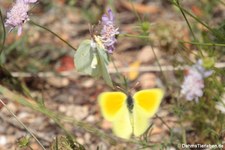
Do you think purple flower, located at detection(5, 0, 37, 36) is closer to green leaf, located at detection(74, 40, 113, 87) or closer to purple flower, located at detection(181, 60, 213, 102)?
green leaf, located at detection(74, 40, 113, 87)

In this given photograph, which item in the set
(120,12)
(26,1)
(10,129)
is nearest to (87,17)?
(120,12)

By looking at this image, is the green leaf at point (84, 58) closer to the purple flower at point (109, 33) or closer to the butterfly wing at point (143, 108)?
the purple flower at point (109, 33)

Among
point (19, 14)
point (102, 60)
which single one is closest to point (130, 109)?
point (102, 60)

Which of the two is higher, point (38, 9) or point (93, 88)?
point (38, 9)

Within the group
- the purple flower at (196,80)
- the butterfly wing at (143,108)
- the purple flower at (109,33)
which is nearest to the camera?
the purple flower at (196,80)

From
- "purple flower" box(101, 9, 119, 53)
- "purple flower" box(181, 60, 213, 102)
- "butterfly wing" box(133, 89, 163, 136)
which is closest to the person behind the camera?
"purple flower" box(181, 60, 213, 102)

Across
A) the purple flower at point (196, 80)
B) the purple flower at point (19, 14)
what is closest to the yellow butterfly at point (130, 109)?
the purple flower at point (196, 80)

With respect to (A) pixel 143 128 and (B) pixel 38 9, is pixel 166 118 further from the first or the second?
(B) pixel 38 9

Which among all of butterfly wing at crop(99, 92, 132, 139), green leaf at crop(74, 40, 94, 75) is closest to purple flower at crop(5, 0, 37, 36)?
green leaf at crop(74, 40, 94, 75)
